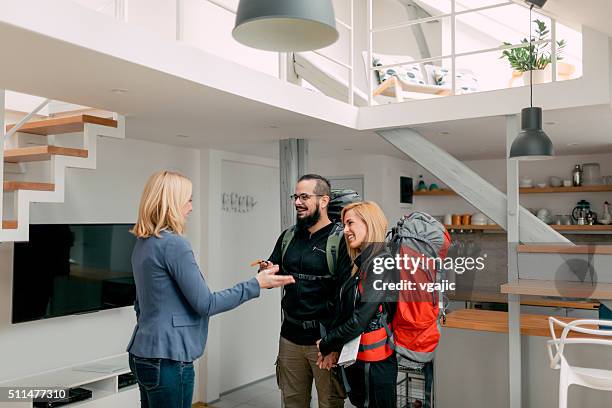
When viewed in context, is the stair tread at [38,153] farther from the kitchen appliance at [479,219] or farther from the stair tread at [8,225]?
the kitchen appliance at [479,219]

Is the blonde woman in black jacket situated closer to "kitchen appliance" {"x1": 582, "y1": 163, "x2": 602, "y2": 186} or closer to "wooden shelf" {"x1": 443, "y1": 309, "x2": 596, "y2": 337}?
"wooden shelf" {"x1": 443, "y1": 309, "x2": 596, "y2": 337}

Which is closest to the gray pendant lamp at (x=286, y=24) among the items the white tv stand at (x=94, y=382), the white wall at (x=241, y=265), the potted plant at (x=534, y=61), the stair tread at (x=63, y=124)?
the stair tread at (x=63, y=124)

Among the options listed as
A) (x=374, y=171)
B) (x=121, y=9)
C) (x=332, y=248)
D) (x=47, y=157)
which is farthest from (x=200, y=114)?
(x=374, y=171)

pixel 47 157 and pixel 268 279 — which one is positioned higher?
pixel 47 157

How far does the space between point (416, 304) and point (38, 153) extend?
2.38m

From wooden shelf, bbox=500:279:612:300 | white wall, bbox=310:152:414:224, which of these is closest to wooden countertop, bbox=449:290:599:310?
white wall, bbox=310:152:414:224

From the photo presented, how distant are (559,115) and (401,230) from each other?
1626mm

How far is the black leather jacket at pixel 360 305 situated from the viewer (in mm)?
2832

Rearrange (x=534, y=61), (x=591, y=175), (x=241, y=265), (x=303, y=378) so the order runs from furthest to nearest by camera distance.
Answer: (x=591, y=175)
(x=241, y=265)
(x=534, y=61)
(x=303, y=378)

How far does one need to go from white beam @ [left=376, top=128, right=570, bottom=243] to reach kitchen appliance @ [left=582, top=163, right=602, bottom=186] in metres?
2.54

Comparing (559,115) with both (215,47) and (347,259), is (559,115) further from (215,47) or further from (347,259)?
(215,47)

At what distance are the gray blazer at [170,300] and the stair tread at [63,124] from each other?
5.65 feet

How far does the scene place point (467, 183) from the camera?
175 inches

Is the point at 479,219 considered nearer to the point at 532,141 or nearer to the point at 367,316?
the point at 532,141
